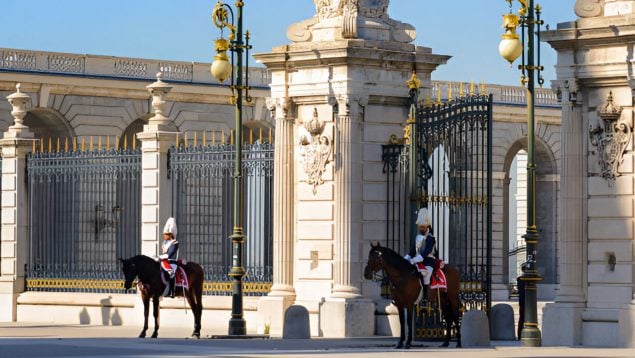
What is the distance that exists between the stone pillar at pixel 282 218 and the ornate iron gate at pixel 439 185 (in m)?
1.72

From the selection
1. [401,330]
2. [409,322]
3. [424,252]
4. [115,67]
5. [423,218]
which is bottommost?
[401,330]

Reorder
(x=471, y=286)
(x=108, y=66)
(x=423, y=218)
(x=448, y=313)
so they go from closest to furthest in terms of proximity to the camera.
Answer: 1. (x=423, y=218)
2. (x=448, y=313)
3. (x=471, y=286)
4. (x=108, y=66)

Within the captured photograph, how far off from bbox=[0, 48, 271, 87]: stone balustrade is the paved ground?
24569 millimetres

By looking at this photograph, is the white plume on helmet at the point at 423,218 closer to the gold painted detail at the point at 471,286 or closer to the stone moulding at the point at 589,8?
the gold painted detail at the point at 471,286

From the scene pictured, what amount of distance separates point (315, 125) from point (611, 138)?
5.48 metres

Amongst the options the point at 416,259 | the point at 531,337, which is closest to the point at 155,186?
the point at 416,259

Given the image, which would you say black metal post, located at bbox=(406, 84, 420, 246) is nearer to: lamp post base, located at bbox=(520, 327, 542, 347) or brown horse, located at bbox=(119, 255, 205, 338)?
lamp post base, located at bbox=(520, 327, 542, 347)

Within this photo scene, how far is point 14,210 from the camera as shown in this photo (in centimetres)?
4150

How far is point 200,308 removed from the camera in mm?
33125

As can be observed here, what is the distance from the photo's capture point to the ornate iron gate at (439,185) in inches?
1241

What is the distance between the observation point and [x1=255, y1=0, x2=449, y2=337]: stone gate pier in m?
33.2

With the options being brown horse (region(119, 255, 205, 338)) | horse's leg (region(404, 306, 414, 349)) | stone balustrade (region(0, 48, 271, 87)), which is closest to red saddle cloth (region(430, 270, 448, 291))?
horse's leg (region(404, 306, 414, 349))

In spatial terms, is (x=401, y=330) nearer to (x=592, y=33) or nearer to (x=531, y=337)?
(x=531, y=337)

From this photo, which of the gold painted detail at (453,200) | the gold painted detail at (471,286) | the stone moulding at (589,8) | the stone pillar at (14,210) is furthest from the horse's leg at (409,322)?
the stone pillar at (14,210)
